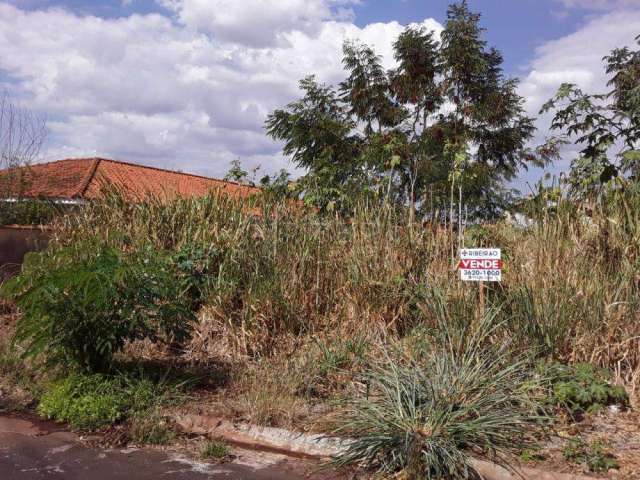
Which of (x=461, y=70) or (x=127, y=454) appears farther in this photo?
(x=461, y=70)

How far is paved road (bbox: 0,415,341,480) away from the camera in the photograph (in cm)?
472

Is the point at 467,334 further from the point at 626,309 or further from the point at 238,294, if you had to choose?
the point at 238,294

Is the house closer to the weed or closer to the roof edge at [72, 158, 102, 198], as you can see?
the roof edge at [72, 158, 102, 198]

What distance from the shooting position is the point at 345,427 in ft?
16.1

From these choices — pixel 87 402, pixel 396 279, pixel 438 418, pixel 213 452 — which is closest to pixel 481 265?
pixel 396 279

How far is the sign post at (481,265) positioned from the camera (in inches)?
248

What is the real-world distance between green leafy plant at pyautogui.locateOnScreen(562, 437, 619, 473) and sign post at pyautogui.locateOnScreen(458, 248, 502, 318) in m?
1.76

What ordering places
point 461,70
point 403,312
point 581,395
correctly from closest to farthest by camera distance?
point 581,395
point 403,312
point 461,70

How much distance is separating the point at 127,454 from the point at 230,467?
0.90 m

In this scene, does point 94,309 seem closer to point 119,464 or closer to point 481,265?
point 119,464

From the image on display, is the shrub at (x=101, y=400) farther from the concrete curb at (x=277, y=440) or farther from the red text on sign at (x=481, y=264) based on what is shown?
the red text on sign at (x=481, y=264)

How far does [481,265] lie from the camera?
6363mm

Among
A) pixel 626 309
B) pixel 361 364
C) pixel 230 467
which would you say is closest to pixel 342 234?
pixel 361 364

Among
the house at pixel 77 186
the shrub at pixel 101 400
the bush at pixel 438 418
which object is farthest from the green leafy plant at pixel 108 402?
the house at pixel 77 186
